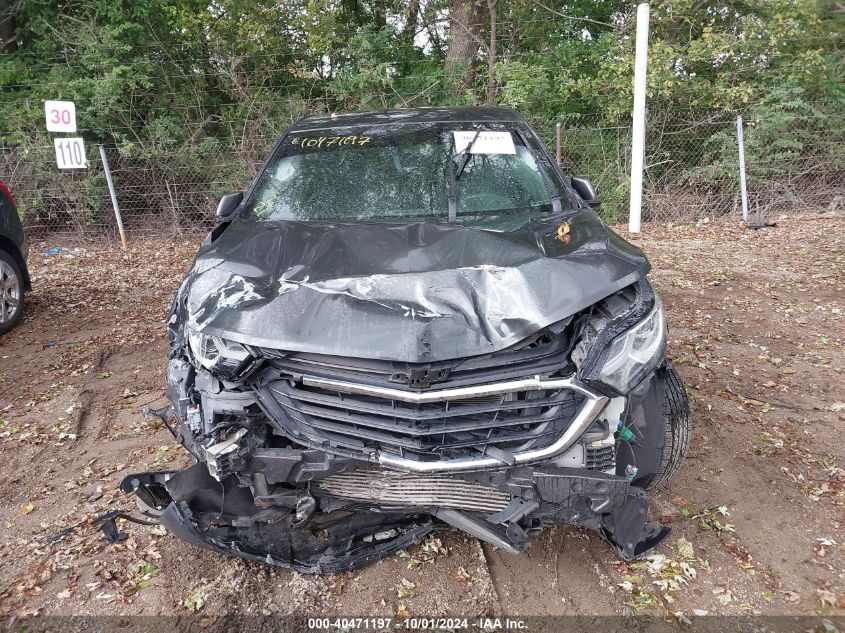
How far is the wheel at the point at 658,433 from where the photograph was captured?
7.94 feet

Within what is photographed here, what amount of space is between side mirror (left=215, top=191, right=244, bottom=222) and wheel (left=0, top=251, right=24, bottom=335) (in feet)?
10.3

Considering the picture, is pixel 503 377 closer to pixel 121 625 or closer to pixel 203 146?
pixel 121 625

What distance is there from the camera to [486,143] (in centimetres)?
347

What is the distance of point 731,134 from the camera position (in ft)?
30.5

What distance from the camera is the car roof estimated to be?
3713 millimetres

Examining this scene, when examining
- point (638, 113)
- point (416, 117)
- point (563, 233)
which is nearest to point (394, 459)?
point (563, 233)

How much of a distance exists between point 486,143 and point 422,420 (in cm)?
204

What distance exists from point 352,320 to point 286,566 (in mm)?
1080

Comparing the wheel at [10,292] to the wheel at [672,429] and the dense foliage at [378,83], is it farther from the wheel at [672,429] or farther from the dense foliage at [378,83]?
the wheel at [672,429]

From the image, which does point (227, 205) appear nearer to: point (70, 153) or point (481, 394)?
point (481, 394)

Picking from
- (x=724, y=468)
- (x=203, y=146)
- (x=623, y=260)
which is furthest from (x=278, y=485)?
(x=203, y=146)

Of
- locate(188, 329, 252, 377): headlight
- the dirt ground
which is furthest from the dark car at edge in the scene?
locate(188, 329, 252, 377): headlight

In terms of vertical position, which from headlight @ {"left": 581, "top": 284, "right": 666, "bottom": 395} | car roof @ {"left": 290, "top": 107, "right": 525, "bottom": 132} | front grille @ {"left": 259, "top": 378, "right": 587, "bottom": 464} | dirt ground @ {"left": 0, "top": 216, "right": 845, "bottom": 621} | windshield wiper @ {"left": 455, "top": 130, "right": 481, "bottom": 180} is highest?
car roof @ {"left": 290, "top": 107, "right": 525, "bottom": 132}

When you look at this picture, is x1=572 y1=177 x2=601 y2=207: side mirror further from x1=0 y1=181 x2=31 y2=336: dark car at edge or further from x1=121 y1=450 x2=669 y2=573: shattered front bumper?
x1=0 y1=181 x2=31 y2=336: dark car at edge
